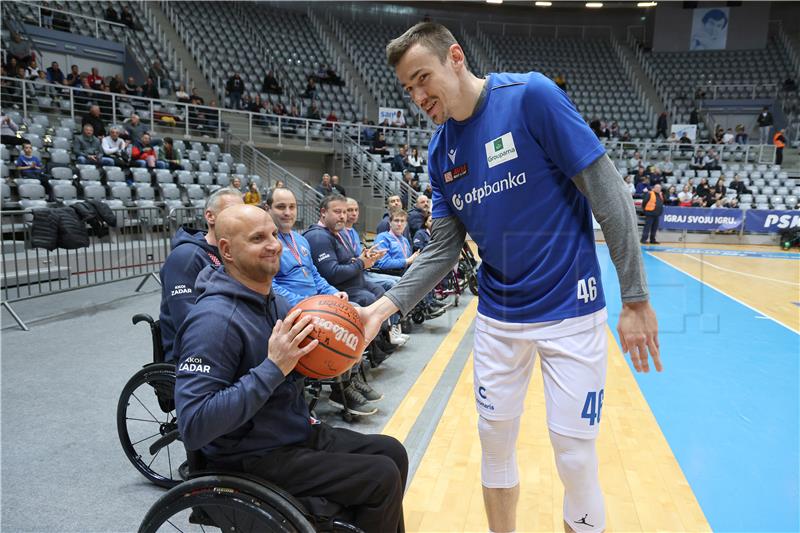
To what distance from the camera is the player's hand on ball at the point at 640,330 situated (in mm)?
1334

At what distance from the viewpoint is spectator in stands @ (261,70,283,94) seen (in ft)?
53.9

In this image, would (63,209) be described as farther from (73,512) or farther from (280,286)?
(73,512)

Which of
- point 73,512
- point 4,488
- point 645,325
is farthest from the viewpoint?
point 4,488

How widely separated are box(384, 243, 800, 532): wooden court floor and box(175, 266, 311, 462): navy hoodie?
98cm

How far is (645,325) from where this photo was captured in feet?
4.39

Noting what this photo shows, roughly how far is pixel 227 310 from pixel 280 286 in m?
1.85

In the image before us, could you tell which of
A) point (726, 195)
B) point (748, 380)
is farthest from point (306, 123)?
point (748, 380)

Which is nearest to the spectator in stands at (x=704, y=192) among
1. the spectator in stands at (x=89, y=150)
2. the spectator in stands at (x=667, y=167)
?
the spectator in stands at (x=667, y=167)

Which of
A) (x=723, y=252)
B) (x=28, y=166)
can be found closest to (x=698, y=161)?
(x=723, y=252)

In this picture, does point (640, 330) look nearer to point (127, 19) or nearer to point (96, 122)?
point (96, 122)

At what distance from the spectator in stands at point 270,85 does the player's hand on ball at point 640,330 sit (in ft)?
55.4

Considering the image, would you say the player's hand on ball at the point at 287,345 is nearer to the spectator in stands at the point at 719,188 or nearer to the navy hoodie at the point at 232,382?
the navy hoodie at the point at 232,382

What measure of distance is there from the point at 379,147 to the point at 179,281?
13.2m

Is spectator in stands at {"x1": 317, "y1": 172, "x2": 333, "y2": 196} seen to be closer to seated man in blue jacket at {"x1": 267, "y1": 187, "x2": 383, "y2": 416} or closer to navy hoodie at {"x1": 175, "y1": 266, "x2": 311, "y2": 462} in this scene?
seated man in blue jacket at {"x1": 267, "y1": 187, "x2": 383, "y2": 416}
